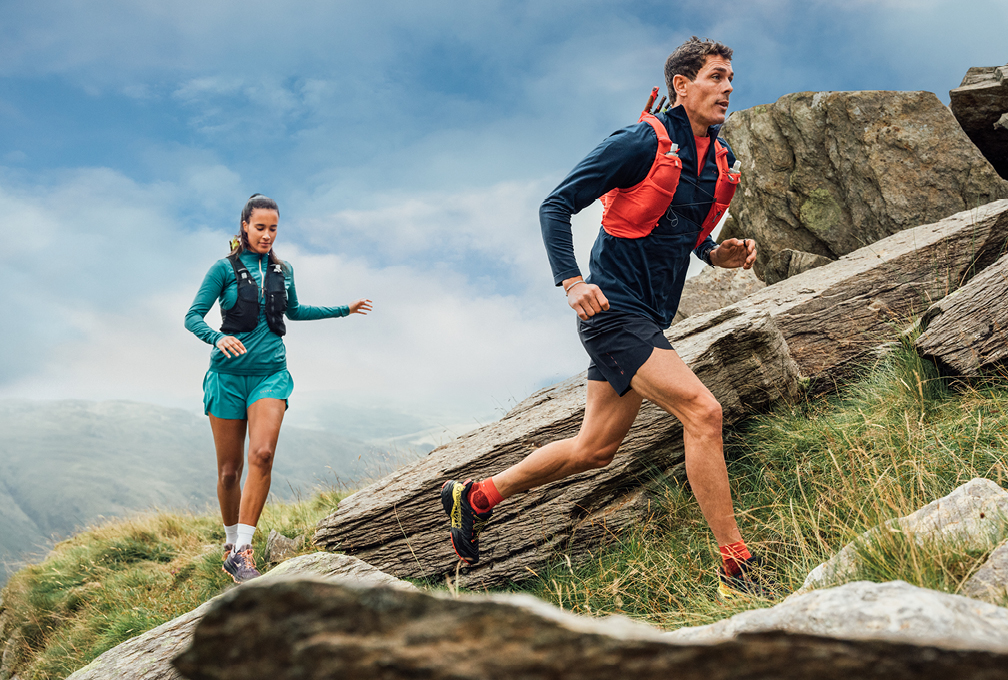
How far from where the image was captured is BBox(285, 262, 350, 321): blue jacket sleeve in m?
6.53

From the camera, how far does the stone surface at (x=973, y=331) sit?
5.10m

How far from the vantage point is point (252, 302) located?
6.02 m

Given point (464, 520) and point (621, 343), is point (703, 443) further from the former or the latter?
point (464, 520)

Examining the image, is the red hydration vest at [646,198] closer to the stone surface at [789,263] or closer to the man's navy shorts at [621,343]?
the man's navy shorts at [621,343]

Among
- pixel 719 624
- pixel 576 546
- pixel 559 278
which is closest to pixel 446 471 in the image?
pixel 576 546

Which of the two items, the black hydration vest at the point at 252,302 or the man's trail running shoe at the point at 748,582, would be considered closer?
the man's trail running shoe at the point at 748,582

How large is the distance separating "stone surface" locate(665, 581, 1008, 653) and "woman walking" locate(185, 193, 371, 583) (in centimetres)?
470

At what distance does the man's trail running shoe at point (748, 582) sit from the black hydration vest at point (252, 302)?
445cm

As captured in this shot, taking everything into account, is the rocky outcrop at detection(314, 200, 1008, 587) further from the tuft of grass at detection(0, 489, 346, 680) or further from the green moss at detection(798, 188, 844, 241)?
the green moss at detection(798, 188, 844, 241)

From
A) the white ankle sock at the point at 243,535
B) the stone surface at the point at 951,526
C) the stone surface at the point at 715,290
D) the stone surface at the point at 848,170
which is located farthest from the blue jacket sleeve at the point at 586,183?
the stone surface at the point at 715,290

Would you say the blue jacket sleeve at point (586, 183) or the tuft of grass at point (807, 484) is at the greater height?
the blue jacket sleeve at point (586, 183)

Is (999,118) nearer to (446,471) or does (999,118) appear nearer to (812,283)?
(812,283)

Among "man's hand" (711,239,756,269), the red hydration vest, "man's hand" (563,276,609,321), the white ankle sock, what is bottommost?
the white ankle sock

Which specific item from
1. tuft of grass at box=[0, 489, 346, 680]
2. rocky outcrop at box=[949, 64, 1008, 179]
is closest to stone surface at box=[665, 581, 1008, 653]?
tuft of grass at box=[0, 489, 346, 680]
